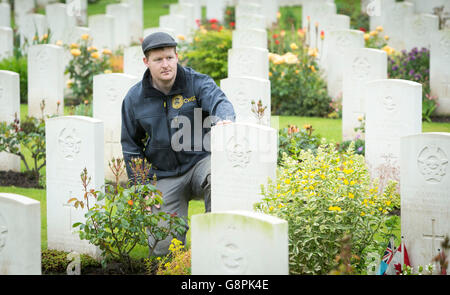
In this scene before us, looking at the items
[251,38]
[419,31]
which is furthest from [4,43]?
[419,31]

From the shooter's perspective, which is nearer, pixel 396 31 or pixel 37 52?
pixel 37 52

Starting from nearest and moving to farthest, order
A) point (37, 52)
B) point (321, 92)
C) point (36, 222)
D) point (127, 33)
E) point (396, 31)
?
point (36, 222), point (37, 52), point (321, 92), point (396, 31), point (127, 33)

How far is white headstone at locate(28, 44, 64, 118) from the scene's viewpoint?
10.1 meters

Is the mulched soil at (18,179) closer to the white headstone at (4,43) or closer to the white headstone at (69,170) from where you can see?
the white headstone at (69,170)

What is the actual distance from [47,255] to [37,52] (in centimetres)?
519

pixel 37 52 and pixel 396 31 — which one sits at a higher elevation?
pixel 396 31

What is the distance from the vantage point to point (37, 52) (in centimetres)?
1014

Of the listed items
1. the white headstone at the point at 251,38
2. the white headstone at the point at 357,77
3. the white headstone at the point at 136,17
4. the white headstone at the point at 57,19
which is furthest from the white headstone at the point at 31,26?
the white headstone at the point at 357,77

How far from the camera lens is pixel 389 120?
7.00m

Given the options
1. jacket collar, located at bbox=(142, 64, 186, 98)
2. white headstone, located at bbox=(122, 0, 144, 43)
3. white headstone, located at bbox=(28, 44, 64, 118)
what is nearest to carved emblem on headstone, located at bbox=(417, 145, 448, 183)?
jacket collar, located at bbox=(142, 64, 186, 98)

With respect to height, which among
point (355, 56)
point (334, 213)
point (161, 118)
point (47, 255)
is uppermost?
point (355, 56)

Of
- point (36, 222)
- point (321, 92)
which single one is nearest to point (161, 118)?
point (36, 222)

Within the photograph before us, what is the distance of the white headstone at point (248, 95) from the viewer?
756 cm
